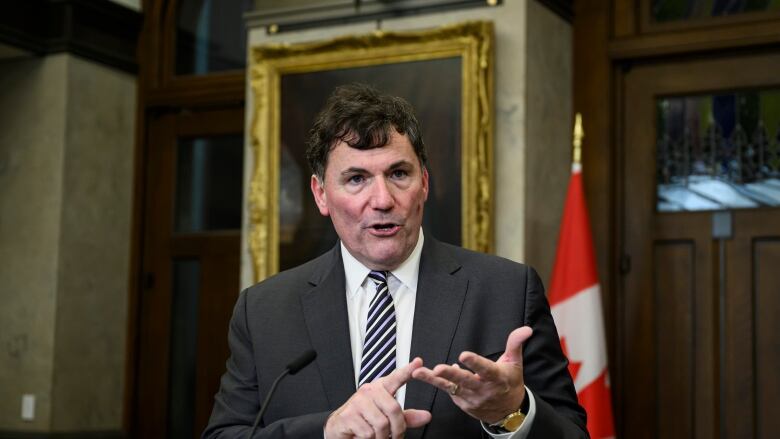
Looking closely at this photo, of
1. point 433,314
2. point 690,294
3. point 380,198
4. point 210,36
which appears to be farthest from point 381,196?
point 210,36

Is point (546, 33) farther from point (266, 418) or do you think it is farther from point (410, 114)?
point (266, 418)

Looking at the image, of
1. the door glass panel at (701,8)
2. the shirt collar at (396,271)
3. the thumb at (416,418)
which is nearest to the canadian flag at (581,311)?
the door glass panel at (701,8)

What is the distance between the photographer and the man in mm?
2174

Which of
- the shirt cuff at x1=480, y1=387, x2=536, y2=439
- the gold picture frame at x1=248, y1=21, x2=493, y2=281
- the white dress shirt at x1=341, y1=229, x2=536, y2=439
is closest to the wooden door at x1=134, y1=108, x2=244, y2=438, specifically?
the gold picture frame at x1=248, y1=21, x2=493, y2=281

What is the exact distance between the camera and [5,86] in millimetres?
6105

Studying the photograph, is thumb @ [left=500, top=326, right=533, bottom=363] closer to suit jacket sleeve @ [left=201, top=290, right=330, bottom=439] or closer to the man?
the man

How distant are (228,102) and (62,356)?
1.67 m

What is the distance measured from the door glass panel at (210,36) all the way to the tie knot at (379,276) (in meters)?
3.93

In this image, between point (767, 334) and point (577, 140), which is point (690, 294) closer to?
point (767, 334)

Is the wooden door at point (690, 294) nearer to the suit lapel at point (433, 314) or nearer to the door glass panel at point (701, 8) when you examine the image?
the door glass panel at point (701, 8)

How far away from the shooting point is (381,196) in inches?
87.7

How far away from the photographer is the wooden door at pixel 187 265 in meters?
5.90

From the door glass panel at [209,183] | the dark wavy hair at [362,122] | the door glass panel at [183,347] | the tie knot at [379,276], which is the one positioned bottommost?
the door glass panel at [183,347]

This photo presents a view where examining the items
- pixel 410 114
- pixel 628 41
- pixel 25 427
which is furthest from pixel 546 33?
pixel 25 427
